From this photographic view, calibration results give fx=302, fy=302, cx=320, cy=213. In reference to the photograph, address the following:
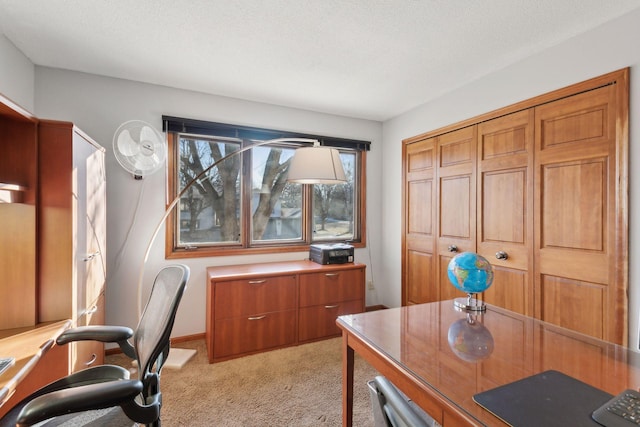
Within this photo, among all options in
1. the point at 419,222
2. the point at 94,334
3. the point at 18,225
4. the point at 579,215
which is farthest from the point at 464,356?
the point at 419,222

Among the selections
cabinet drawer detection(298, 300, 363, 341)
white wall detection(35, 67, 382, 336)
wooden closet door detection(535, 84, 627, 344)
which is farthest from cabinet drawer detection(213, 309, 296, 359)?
wooden closet door detection(535, 84, 627, 344)

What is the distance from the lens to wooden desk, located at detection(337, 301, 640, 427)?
0.95 meters

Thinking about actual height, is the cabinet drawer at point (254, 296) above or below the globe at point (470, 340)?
below

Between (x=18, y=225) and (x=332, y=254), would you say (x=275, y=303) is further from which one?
(x=18, y=225)

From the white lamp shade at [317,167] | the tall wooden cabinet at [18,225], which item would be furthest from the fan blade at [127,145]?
the white lamp shade at [317,167]

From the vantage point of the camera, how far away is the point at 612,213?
186cm

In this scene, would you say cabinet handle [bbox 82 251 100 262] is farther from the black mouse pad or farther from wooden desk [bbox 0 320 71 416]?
the black mouse pad

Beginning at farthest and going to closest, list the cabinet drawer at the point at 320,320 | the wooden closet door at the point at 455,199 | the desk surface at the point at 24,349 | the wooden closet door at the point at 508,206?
the cabinet drawer at the point at 320,320 < the wooden closet door at the point at 455,199 < the wooden closet door at the point at 508,206 < the desk surface at the point at 24,349

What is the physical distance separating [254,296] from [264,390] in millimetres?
767

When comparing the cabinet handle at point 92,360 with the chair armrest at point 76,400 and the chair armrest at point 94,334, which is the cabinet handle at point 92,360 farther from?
the chair armrest at point 76,400

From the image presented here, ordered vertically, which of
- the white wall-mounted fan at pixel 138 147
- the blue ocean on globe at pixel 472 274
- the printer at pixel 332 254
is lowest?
the printer at pixel 332 254

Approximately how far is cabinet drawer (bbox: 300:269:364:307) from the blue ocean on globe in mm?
1577

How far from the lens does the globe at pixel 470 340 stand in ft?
3.86

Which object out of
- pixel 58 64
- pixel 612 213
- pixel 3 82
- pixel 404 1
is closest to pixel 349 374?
pixel 612 213
